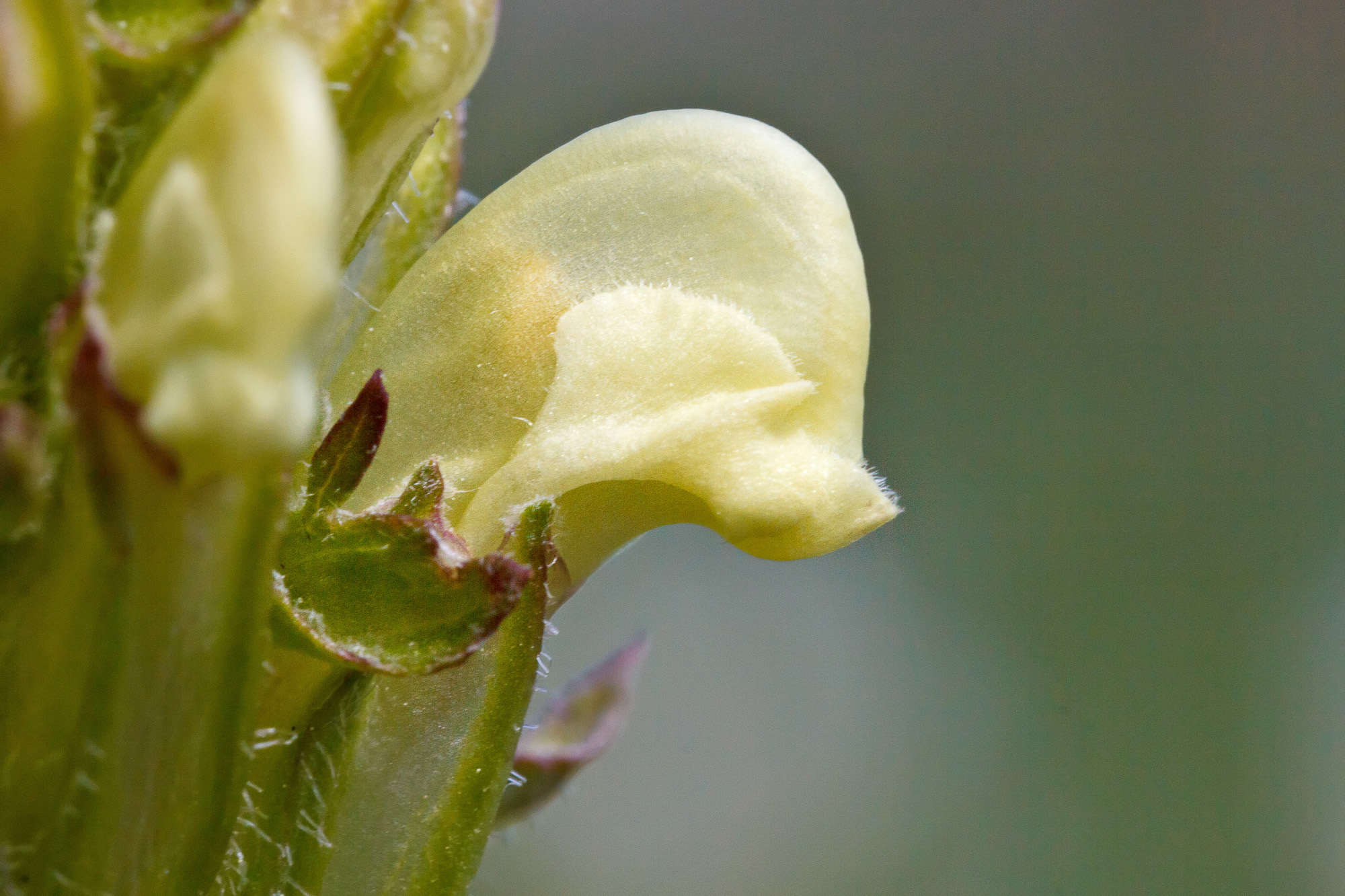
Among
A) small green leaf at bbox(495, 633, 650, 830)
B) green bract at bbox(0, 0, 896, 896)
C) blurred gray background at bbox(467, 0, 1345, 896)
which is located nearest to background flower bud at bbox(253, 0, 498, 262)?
green bract at bbox(0, 0, 896, 896)

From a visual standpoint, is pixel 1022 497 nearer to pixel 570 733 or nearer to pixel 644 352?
pixel 570 733

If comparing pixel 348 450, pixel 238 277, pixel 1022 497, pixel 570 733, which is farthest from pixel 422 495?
pixel 1022 497

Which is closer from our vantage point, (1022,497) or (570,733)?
(570,733)

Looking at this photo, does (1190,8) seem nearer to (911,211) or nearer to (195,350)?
(911,211)

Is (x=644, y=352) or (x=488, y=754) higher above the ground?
(x=644, y=352)

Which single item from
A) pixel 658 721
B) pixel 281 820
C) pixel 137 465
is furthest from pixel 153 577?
pixel 658 721

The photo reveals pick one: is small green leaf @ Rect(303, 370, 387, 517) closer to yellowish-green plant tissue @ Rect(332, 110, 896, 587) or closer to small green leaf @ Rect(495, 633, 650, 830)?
yellowish-green plant tissue @ Rect(332, 110, 896, 587)
